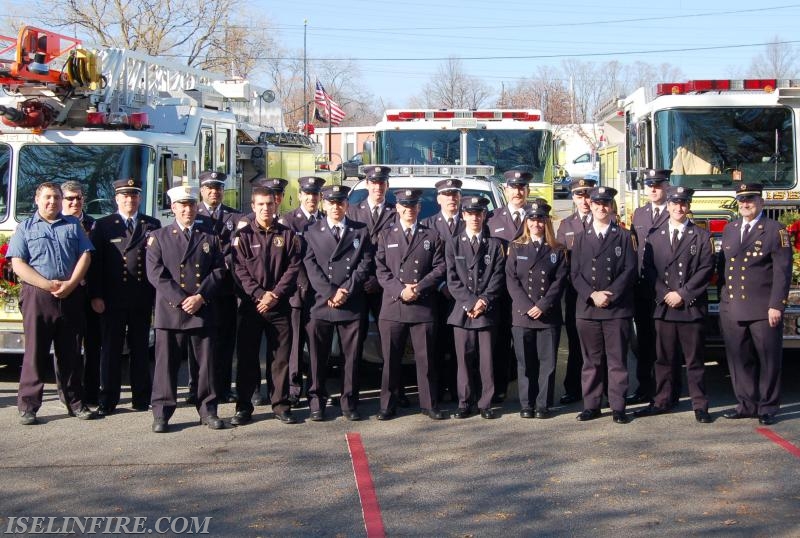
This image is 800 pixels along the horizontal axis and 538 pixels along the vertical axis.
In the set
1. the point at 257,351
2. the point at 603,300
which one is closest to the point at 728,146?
the point at 603,300

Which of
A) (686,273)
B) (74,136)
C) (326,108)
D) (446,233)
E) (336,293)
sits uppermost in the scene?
(326,108)

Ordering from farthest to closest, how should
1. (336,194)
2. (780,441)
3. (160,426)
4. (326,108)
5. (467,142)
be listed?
(326,108), (467,142), (336,194), (160,426), (780,441)

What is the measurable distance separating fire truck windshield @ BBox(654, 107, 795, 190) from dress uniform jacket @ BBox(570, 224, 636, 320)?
7.59 ft

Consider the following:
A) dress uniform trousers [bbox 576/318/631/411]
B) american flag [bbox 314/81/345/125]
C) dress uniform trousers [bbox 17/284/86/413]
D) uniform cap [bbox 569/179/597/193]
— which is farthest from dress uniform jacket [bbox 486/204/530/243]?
american flag [bbox 314/81/345/125]

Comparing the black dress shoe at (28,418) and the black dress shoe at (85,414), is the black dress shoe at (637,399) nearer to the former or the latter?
the black dress shoe at (85,414)

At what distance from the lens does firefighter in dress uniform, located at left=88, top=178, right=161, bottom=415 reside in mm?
8328

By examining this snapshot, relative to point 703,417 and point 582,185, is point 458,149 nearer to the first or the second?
point 582,185

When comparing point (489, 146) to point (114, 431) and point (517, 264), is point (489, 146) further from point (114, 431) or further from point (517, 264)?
point (114, 431)

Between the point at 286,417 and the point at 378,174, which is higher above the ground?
the point at 378,174

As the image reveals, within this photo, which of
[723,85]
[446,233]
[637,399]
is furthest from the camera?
[723,85]

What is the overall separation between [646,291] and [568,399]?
116 cm

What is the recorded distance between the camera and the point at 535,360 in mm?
8258

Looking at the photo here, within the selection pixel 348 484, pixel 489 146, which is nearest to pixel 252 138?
pixel 489 146

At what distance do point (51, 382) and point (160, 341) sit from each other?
2251mm
